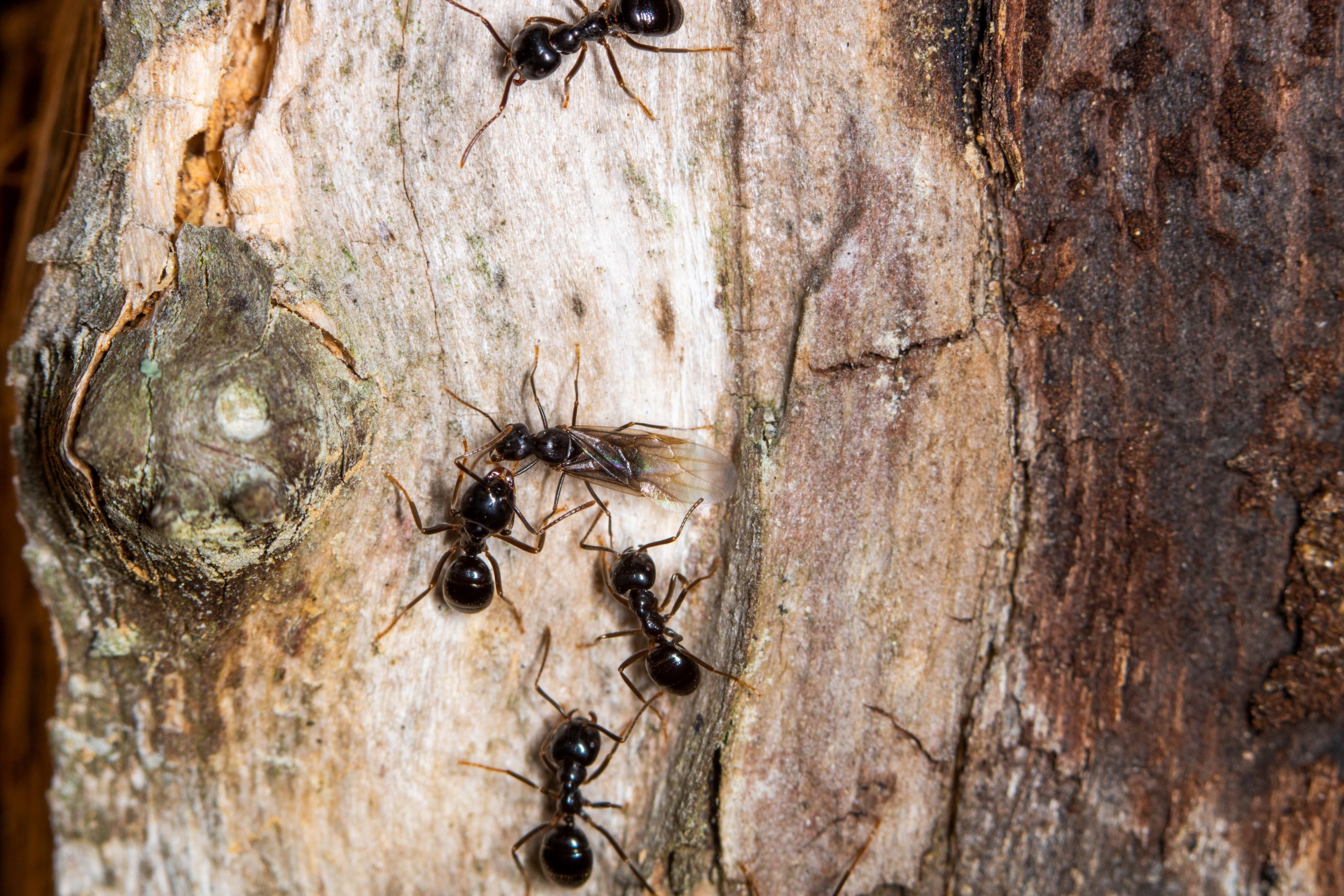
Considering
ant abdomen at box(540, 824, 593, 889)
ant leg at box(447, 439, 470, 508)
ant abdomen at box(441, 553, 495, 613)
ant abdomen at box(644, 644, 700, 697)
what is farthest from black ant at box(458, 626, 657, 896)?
ant leg at box(447, 439, 470, 508)

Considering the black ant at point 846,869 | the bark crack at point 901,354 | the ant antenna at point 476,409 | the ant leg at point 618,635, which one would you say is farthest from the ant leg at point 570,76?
the black ant at point 846,869

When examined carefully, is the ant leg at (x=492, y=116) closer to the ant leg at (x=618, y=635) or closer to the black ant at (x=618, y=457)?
the black ant at (x=618, y=457)

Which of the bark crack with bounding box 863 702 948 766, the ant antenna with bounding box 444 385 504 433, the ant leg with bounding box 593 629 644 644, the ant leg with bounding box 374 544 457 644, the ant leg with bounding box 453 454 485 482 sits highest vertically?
the ant antenna with bounding box 444 385 504 433

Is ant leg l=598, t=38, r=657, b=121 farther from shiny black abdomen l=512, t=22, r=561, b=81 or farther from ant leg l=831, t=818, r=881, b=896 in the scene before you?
ant leg l=831, t=818, r=881, b=896

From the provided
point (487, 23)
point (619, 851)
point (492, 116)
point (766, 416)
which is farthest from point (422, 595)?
point (487, 23)

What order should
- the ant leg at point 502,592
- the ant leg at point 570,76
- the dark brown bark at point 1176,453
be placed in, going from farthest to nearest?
the ant leg at point 502,592 → the ant leg at point 570,76 → the dark brown bark at point 1176,453

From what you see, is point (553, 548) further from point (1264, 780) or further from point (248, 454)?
point (1264, 780)

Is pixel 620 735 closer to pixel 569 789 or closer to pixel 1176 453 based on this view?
pixel 569 789
